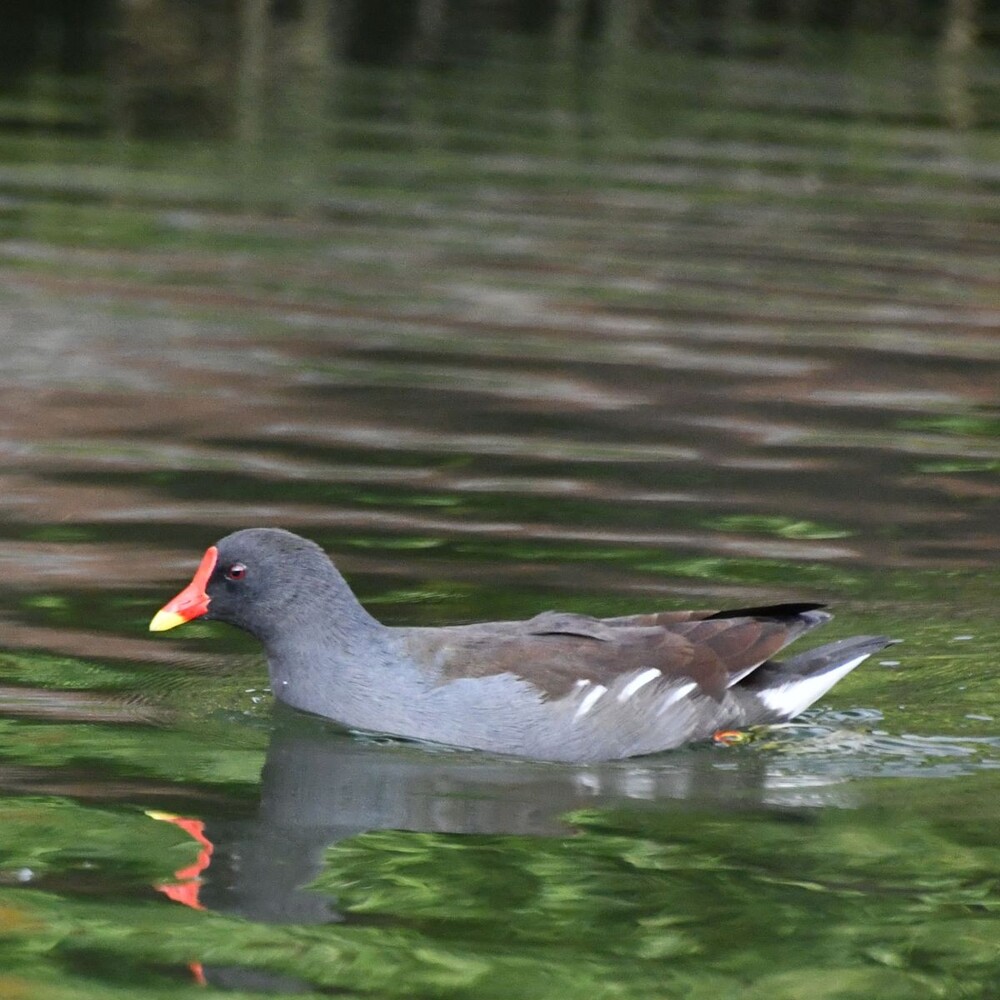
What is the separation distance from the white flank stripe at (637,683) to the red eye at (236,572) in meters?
1.41

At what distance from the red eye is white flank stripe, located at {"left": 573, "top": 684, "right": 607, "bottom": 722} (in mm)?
1300

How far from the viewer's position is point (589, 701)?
7.68 metres

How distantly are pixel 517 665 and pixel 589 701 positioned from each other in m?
0.27

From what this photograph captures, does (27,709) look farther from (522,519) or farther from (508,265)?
(508,265)

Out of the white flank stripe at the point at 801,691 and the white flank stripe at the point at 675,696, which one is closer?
the white flank stripe at the point at 675,696

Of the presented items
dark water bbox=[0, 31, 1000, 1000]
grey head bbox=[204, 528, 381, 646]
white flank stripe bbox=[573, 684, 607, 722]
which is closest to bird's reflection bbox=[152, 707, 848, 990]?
dark water bbox=[0, 31, 1000, 1000]

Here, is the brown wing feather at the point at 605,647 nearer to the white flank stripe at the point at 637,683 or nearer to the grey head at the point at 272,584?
the white flank stripe at the point at 637,683

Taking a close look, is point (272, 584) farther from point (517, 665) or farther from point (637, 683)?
point (637, 683)

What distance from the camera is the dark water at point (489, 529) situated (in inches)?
241

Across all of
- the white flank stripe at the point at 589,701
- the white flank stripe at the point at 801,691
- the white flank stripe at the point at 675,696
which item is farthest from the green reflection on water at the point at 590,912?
the white flank stripe at the point at 801,691

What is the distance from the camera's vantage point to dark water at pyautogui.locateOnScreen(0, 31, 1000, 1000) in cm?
612

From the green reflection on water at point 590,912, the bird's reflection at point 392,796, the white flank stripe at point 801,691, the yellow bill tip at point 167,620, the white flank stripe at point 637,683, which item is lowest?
the bird's reflection at point 392,796

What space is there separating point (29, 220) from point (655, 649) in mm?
10827

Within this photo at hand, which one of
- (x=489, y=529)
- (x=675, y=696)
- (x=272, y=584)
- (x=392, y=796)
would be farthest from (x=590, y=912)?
(x=489, y=529)
